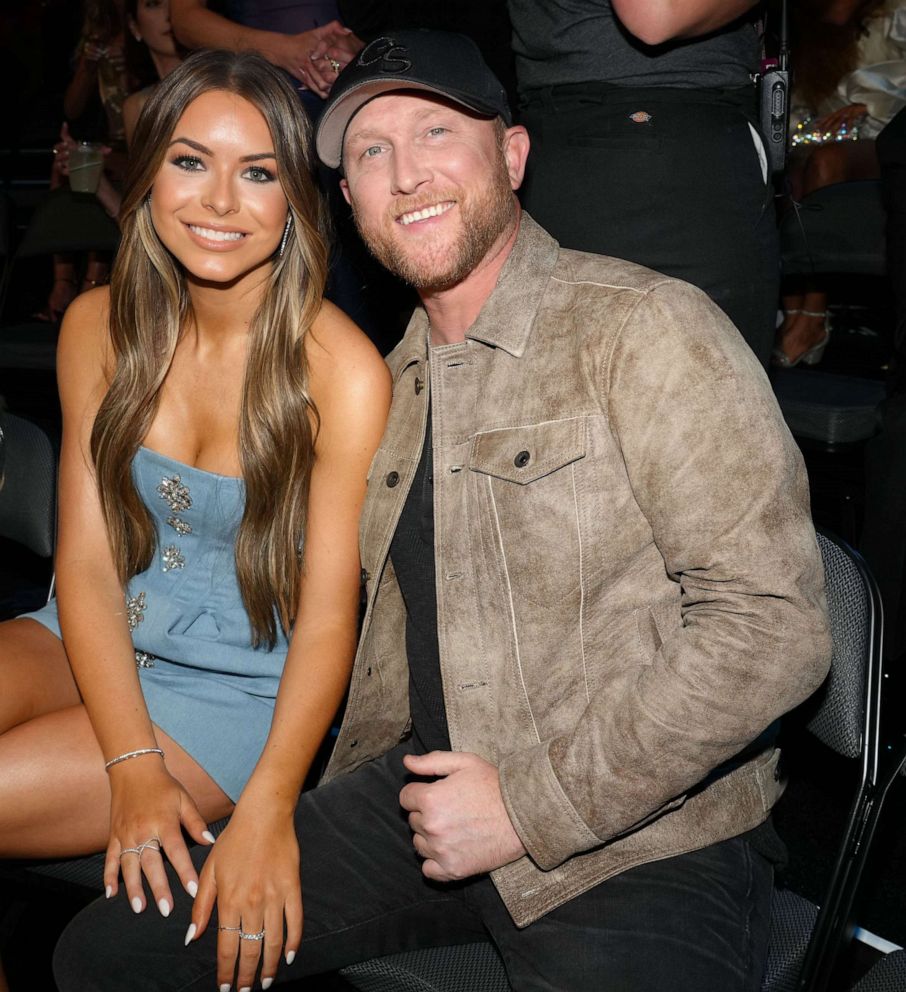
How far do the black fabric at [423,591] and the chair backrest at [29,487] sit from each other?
0.86m

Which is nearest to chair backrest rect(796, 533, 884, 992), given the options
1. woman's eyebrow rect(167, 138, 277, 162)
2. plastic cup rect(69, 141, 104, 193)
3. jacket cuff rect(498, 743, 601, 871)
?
jacket cuff rect(498, 743, 601, 871)

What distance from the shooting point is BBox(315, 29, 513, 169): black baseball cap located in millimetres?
1626

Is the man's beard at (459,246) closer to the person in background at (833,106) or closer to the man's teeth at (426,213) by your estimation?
the man's teeth at (426,213)

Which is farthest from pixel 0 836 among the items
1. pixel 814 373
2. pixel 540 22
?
pixel 814 373

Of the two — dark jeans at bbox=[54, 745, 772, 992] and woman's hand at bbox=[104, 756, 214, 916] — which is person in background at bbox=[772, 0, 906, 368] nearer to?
dark jeans at bbox=[54, 745, 772, 992]

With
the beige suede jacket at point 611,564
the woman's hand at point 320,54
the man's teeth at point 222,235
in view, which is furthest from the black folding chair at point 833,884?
the woman's hand at point 320,54

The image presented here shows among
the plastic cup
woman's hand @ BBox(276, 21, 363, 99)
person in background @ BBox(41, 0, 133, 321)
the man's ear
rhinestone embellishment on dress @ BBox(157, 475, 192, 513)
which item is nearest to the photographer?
the man's ear

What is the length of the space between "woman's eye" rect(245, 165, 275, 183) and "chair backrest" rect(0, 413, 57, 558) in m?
0.71

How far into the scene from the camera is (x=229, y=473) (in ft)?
6.61

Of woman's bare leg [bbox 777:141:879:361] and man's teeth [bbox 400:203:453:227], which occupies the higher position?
man's teeth [bbox 400:203:453:227]

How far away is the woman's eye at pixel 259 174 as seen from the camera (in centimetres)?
193

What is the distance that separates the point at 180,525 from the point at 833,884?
119 cm

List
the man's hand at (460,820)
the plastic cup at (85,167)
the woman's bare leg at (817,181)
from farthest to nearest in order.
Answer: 1. the plastic cup at (85,167)
2. the woman's bare leg at (817,181)
3. the man's hand at (460,820)

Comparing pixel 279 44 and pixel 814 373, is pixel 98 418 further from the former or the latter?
pixel 814 373
